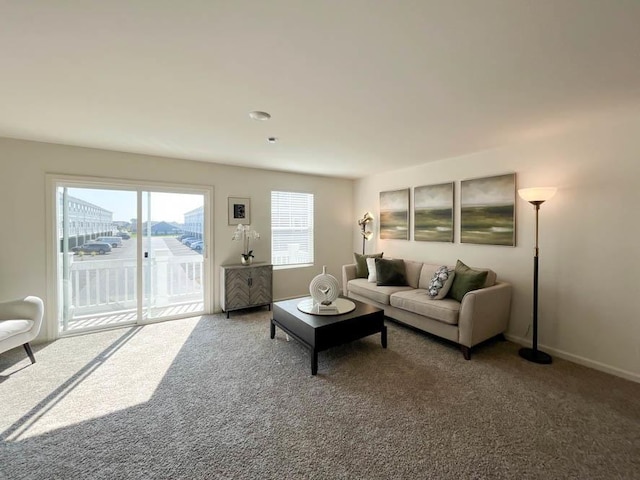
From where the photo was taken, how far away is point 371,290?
4.03 m

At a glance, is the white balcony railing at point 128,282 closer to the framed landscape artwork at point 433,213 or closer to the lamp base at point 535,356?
the framed landscape artwork at point 433,213

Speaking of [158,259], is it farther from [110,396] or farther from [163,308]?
[110,396]

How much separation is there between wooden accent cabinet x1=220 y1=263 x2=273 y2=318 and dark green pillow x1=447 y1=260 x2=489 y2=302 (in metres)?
2.69

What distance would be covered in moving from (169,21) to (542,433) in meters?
3.31

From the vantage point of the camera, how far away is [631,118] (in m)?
2.48

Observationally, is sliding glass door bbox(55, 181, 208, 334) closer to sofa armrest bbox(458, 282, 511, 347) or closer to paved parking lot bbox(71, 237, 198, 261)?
paved parking lot bbox(71, 237, 198, 261)

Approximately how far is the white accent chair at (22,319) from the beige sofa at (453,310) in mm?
3842

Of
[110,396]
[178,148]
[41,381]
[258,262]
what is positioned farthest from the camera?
[258,262]

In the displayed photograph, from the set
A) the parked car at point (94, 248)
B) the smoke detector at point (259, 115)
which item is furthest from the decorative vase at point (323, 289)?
the parked car at point (94, 248)

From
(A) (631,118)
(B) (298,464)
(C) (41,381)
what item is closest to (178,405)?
(B) (298,464)

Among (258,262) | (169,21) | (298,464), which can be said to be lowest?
(298,464)

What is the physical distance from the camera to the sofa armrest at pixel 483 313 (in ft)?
9.36

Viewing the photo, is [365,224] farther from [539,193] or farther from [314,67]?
[314,67]

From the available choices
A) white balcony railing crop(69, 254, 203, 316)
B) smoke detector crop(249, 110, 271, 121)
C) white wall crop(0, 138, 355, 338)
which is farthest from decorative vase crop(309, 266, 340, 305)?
white balcony railing crop(69, 254, 203, 316)
